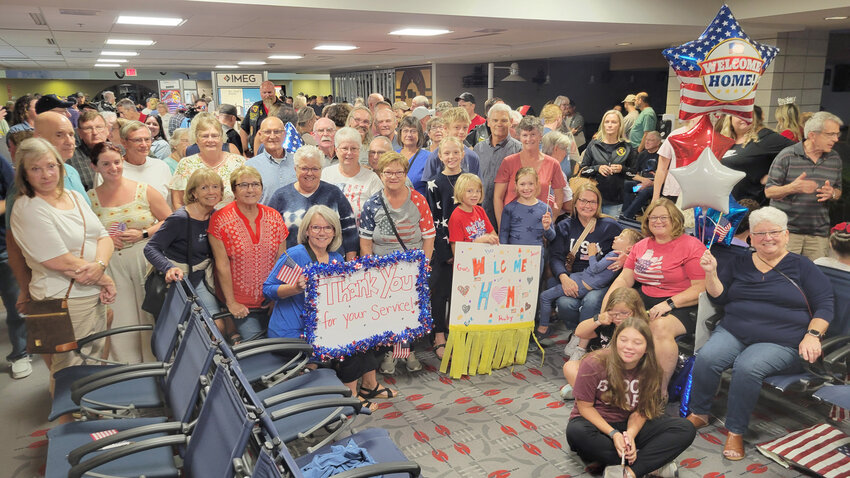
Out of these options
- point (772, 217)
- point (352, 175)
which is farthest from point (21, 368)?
point (772, 217)

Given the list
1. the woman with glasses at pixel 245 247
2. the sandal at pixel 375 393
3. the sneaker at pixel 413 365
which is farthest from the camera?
the sneaker at pixel 413 365

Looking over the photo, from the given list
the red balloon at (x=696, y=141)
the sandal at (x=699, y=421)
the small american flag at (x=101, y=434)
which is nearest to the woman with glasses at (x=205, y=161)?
the small american flag at (x=101, y=434)

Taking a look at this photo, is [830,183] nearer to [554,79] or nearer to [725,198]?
[725,198]

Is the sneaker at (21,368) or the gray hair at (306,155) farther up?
the gray hair at (306,155)

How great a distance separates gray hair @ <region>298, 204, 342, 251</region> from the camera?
11.3 feet

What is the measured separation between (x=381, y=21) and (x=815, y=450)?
483 cm

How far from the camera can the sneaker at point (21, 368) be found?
4.12 metres

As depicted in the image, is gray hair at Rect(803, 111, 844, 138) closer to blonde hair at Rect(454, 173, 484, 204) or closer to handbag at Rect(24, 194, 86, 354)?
blonde hair at Rect(454, 173, 484, 204)

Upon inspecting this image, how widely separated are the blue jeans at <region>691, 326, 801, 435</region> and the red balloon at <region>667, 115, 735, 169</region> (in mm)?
1189

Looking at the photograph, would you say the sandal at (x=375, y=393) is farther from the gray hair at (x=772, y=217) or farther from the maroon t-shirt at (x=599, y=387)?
the gray hair at (x=772, y=217)

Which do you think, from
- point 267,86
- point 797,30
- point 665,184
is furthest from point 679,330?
point 797,30

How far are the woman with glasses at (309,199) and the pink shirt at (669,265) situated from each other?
1892mm

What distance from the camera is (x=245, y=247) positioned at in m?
3.54

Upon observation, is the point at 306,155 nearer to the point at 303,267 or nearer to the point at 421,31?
the point at 303,267
